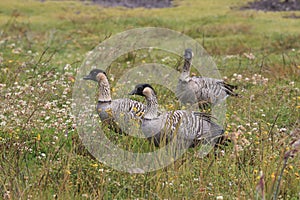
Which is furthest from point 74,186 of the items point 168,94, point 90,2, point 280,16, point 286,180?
point 90,2

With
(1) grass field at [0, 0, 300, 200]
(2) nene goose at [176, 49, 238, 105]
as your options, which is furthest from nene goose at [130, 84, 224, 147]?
(2) nene goose at [176, 49, 238, 105]

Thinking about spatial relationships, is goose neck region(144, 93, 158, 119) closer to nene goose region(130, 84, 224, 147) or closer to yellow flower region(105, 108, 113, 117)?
nene goose region(130, 84, 224, 147)

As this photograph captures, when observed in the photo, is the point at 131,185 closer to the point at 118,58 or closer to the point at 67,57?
the point at 118,58

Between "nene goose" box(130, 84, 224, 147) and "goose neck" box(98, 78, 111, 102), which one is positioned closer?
"nene goose" box(130, 84, 224, 147)

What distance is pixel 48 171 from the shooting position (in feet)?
18.1

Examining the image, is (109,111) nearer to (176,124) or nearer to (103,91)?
(103,91)

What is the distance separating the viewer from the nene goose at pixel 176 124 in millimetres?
6953

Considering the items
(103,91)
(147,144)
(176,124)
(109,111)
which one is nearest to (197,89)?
(103,91)

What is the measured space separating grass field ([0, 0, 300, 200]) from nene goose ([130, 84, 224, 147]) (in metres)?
0.23

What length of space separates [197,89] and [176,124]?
3.09 m

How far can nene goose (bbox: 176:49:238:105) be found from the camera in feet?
32.9

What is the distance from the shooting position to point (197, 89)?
400 inches

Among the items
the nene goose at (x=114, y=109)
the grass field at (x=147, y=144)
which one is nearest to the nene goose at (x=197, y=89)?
the grass field at (x=147, y=144)

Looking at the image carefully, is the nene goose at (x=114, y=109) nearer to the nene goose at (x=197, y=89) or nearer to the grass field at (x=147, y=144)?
the grass field at (x=147, y=144)
